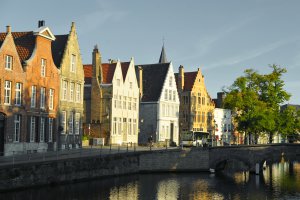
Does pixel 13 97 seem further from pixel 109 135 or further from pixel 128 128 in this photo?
pixel 128 128

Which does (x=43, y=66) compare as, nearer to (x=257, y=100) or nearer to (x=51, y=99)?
(x=51, y=99)

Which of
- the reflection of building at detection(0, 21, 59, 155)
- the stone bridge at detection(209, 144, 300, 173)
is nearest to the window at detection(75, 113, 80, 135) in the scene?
the reflection of building at detection(0, 21, 59, 155)

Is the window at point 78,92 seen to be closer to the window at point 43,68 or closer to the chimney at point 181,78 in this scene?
the window at point 43,68

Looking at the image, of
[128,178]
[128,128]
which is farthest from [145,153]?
[128,128]

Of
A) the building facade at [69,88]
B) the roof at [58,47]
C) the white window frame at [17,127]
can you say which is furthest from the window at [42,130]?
the roof at [58,47]

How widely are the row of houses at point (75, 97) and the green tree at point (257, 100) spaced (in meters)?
9.18

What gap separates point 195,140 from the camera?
66812 mm

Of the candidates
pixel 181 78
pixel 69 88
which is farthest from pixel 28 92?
pixel 181 78

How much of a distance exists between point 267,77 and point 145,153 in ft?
97.2

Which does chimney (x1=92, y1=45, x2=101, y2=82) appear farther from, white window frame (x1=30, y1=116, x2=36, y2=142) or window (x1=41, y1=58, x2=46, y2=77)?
white window frame (x1=30, y1=116, x2=36, y2=142)

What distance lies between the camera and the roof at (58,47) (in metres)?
49.8

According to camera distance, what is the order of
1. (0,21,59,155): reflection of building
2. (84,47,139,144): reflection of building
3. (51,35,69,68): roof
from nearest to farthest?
(0,21,59,155): reflection of building, (51,35,69,68): roof, (84,47,139,144): reflection of building

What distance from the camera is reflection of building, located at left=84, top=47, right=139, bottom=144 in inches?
2366

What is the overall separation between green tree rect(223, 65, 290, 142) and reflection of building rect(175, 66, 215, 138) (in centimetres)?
807
